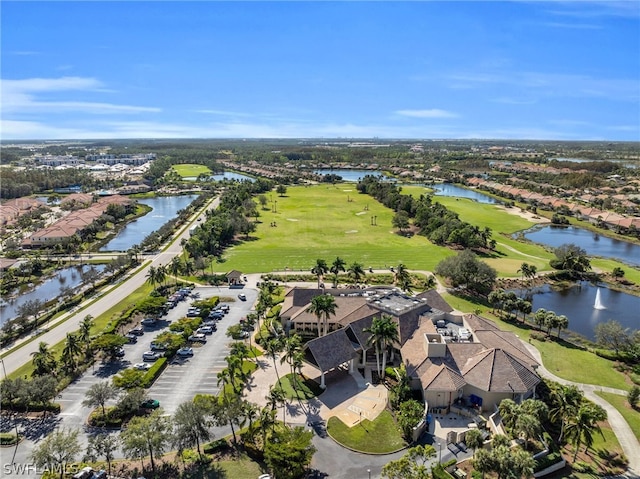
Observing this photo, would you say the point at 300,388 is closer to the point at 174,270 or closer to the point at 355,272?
the point at 355,272

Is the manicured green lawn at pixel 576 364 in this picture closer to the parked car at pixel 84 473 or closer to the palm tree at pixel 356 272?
the palm tree at pixel 356 272

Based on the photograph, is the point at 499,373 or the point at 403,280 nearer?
the point at 499,373

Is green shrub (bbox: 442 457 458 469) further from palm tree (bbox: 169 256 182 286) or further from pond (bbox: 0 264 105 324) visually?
pond (bbox: 0 264 105 324)

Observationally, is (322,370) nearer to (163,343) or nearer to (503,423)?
(503,423)

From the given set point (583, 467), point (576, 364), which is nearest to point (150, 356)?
point (583, 467)

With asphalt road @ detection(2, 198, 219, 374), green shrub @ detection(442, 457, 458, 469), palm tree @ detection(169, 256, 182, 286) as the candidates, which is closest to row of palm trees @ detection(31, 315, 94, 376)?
asphalt road @ detection(2, 198, 219, 374)
